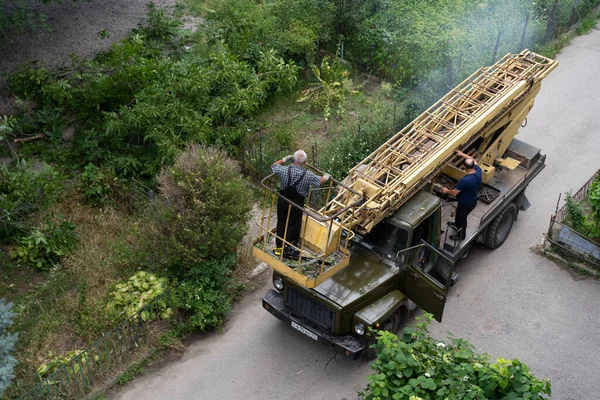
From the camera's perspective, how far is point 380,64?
16.4 m

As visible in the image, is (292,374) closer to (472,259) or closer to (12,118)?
(472,259)

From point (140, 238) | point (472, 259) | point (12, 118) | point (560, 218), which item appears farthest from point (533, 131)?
point (12, 118)

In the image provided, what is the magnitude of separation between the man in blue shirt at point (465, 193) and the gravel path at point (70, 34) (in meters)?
9.52

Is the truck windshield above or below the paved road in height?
above

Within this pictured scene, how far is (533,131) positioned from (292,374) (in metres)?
8.55

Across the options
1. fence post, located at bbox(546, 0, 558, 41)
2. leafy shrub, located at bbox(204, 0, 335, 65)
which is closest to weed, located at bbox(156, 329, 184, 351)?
leafy shrub, located at bbox(204, 0, 335, 65)

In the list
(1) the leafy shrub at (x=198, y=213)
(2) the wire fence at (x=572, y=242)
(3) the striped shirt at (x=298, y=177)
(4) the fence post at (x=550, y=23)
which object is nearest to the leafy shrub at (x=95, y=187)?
(1) the leafy shrub at (x=198, y=213)

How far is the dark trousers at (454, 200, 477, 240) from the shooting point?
1075 centimetres

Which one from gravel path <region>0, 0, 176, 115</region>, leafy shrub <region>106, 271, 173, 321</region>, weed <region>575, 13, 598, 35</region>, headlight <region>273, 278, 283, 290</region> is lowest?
leafy shrub <region>106, 271, 173, 321</region>

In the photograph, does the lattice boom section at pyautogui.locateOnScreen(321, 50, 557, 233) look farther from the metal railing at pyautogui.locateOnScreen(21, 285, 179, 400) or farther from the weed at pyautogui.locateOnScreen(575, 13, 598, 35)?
the weed at pyautogui.locateOnScreen(575, 13, 598, 35)

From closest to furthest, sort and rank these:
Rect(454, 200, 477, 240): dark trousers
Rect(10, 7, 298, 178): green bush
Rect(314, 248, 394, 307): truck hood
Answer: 1. Rect(314, 248, 394, 307): truck hood
2. Rect(454, 200, 477, 240): dark trousers
3. Rect(10, 7, 298, 178): green bush

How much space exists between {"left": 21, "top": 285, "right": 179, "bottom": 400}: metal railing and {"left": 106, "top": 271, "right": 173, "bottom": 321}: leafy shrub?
0.02 m

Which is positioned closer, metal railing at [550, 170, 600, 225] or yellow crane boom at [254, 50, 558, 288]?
yellow crane boom at [254, 50, 558, 288]

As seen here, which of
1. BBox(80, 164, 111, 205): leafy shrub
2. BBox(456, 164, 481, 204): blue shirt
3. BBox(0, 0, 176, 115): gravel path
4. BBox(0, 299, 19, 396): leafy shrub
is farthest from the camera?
BBox(0, 0, 176, 115): gravel path
